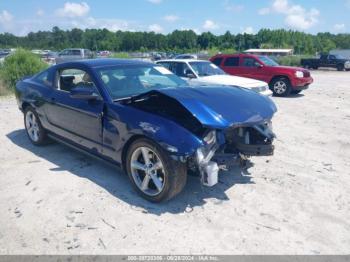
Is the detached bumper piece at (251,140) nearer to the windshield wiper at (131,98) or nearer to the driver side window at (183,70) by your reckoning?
the windshield wiper at (131,98)

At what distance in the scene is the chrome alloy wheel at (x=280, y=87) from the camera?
39.7ft

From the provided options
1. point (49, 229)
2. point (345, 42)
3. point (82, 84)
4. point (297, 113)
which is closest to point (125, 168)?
point (49, 229)

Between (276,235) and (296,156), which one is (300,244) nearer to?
(276,235)

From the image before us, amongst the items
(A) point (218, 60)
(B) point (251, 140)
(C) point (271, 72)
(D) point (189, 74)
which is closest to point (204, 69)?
(D) point (189, 74)

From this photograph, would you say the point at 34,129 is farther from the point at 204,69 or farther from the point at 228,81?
the point at 204,69

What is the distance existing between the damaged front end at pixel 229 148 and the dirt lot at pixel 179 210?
20.7 inches

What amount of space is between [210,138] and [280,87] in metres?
9.65

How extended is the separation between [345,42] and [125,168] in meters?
148

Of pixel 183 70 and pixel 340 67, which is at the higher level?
pixel 340 67

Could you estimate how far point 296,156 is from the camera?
5277 millimetres

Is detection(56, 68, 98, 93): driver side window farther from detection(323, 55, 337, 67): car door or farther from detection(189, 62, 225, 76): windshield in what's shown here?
detection(323, 55, 337, 67): car door

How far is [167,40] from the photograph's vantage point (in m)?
116

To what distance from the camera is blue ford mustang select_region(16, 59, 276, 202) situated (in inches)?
131

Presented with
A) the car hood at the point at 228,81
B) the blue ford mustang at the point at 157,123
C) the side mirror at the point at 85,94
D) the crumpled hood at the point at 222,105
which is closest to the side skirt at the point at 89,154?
the blue ford mustang at the point at 157,123
